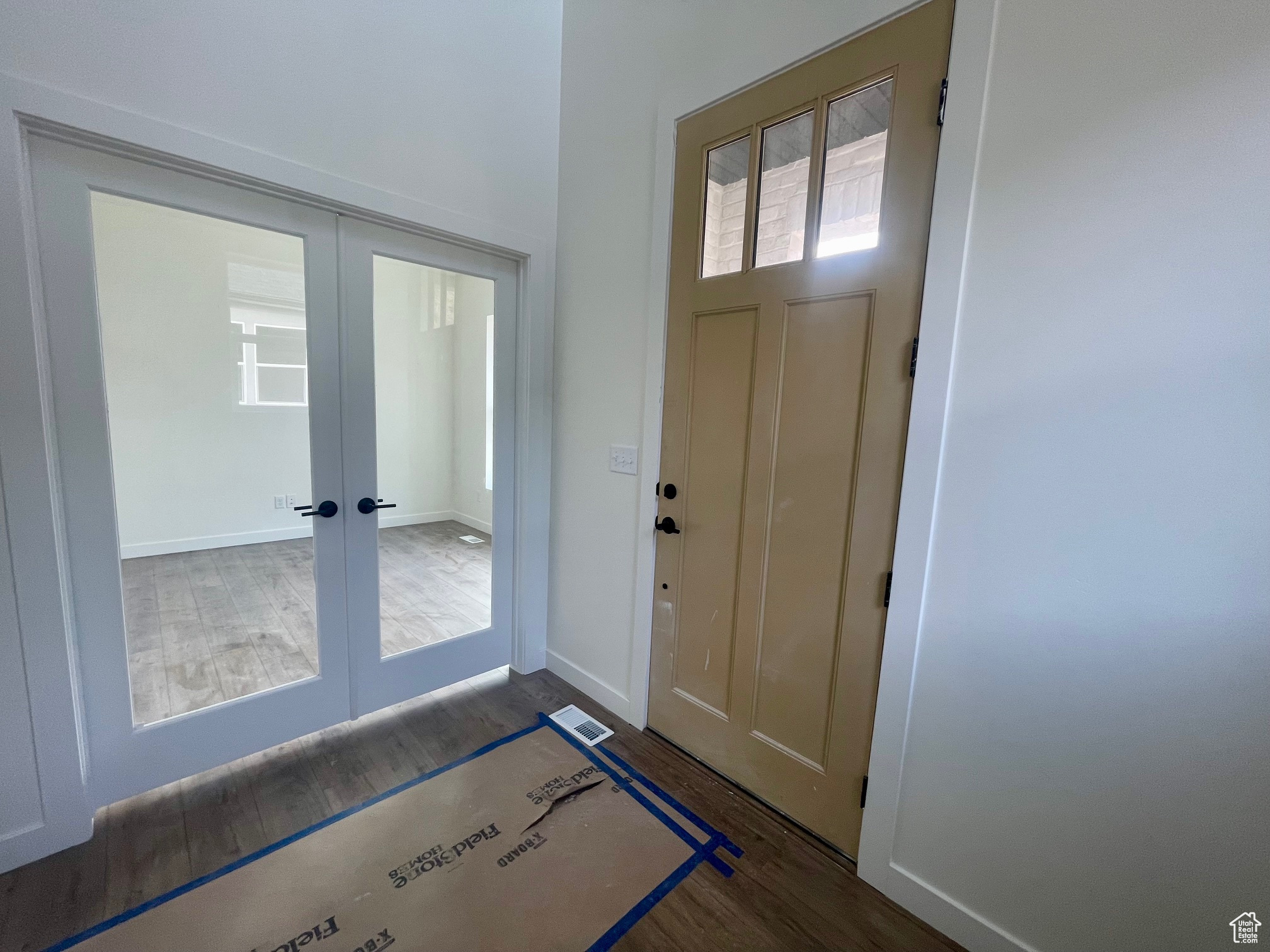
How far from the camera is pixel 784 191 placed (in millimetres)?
1565

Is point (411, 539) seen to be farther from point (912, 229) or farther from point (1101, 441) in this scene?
point (1101, 441)

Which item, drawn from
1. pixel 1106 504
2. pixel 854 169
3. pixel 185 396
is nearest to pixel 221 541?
pixel 185 396

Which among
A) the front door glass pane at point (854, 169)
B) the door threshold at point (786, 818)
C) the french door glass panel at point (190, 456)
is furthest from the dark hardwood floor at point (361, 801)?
the front door glass pane at point (854, 169)

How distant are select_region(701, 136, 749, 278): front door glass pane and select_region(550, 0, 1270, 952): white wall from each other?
372 mm

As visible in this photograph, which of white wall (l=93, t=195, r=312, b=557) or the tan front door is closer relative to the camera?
the tan front door

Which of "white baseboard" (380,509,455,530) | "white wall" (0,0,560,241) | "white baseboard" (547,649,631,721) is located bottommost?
"white baseboard" (547,649,631,721)

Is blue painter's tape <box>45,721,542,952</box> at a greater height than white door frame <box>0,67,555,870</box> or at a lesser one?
lesser

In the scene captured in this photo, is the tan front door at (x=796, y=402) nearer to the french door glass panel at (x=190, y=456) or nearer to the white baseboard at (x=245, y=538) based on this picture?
the white baseboard at (x=245, y=538)

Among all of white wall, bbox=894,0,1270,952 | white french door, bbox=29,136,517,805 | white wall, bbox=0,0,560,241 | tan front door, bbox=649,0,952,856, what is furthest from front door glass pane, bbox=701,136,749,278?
white french door, bbox=29,136,517,805

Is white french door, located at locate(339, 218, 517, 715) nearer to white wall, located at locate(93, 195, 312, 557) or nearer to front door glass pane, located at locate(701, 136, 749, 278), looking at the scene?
white wall, located at locate(93, 195, 312, 557)

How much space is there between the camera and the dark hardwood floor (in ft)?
4.17

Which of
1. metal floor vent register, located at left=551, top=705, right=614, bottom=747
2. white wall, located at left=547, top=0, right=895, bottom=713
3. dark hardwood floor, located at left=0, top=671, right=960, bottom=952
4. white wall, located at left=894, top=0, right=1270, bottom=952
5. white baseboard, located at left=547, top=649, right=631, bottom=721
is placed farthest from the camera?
white baseboard, located at left=547, top=649, right=631, bottom=721

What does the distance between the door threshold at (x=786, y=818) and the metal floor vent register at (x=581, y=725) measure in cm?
26

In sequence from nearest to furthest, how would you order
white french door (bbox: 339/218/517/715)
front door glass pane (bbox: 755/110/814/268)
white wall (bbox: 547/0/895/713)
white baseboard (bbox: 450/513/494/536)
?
front door glass pane (bbox: 755/110/814/268) < white wall (bbox: 547/0/895/713) < white french door (bbox: 339/218/517/715) < white baseboard (bbox: 450/513/494/536)
